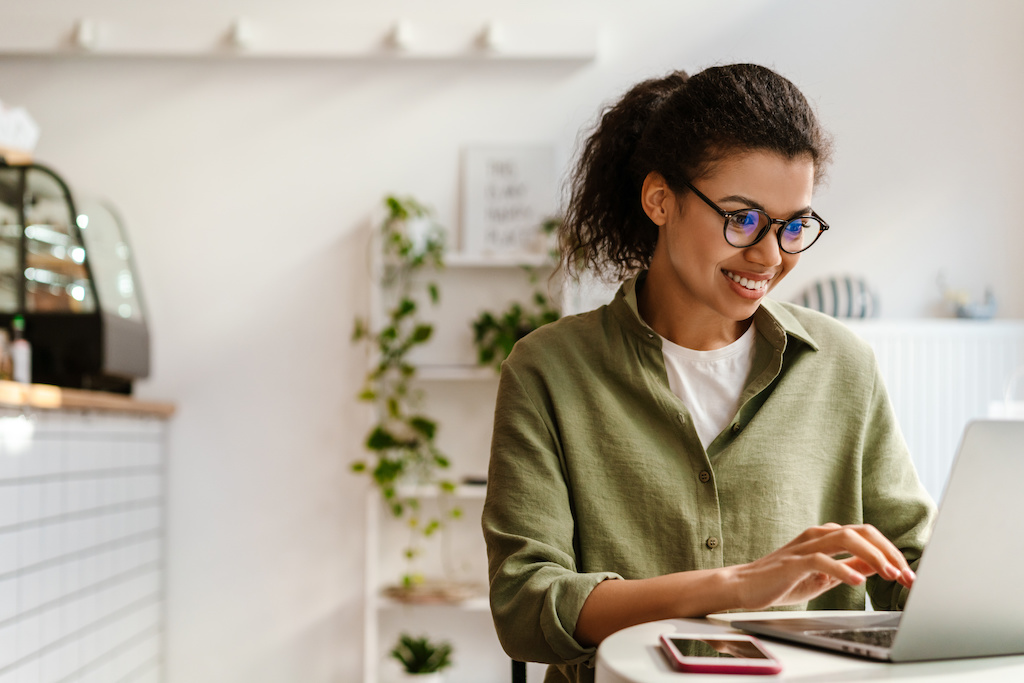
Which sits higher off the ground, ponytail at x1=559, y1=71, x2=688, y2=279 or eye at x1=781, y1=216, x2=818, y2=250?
ponytail at x1=559, y1=71, x2=688, y2=279

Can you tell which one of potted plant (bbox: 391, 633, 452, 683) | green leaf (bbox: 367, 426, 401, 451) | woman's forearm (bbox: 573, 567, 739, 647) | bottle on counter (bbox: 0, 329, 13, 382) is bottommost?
potted plant (bbox: 391, 633, 452, 683)

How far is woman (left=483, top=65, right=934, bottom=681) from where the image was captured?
3.50 ft

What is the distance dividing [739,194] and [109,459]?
2.40 m

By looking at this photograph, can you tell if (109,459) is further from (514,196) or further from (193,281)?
(514,196)

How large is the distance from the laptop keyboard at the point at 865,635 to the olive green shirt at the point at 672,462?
27cm

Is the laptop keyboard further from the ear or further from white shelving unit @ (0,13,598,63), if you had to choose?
white shelving unit @ (0,13,598,63)

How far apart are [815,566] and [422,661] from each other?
8.15ft

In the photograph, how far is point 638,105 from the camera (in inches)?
49.8

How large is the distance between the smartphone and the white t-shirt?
0.46 metres

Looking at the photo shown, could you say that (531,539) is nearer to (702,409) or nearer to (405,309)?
(702,409)

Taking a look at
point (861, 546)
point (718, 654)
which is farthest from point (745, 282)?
point (718, 654)

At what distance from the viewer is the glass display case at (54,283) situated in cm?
277

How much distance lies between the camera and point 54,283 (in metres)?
2.83

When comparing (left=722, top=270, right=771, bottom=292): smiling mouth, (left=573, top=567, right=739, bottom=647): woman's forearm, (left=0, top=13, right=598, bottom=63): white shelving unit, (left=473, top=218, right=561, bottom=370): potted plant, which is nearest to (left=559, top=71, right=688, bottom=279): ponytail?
(left=722, top=270, right=771, bottom=292): smiling mouth
